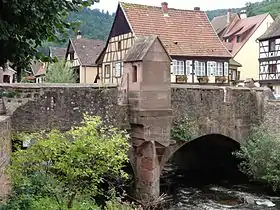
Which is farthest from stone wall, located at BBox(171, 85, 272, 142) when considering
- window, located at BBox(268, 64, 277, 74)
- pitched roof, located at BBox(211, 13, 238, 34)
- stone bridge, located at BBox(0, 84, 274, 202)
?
pitched roof, located at BBox(211, 13, 238, 34)

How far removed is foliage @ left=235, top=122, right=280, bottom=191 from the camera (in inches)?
765

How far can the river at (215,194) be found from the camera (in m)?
18.1

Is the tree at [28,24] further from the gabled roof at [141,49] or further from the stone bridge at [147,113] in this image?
the gabled roof at [141,49]

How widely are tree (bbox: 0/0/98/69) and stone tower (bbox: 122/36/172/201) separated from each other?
924 cm

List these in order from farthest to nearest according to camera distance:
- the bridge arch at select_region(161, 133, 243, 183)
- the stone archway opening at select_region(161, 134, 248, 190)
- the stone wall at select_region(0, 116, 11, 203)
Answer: the bridge arch at select_region(161, 133, 243, 183)
the stone archway opening at select_region(161, 134, 248, 190)
the stone wall at select_region(0, 116, 11, 203)

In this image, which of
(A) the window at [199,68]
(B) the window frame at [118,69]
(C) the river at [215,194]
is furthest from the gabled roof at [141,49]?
(A) the window at [199,68]

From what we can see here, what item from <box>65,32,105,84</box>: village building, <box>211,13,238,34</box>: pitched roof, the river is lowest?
the river

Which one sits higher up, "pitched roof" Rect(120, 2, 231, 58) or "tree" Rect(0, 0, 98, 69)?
"pitched roof" Rect(120, 2, 231, 58)

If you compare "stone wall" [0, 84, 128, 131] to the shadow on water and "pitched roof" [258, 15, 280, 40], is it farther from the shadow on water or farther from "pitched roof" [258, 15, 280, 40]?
"pitched roof" [258, 15, 280, 40]

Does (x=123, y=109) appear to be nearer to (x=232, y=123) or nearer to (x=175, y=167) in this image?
(x=232, y=123)

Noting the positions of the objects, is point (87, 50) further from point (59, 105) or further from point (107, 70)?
point (59, 105)

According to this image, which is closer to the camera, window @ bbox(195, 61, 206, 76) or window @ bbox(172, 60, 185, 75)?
window @ bbox(172, 60, 185, 75)

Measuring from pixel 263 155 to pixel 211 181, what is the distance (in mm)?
4346

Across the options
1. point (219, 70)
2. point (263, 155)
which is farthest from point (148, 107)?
point (219, 70)
